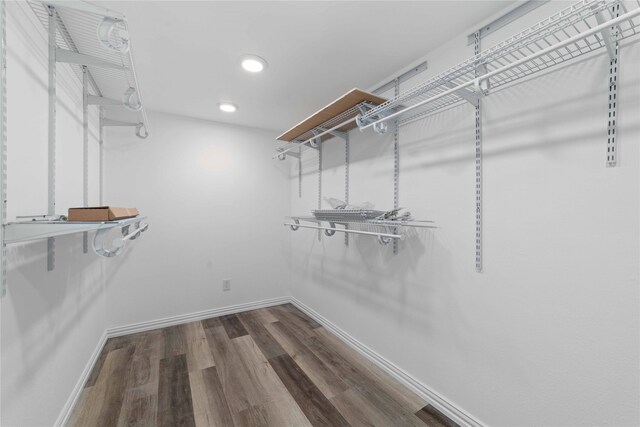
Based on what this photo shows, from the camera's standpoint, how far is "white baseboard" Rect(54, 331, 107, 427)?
4.41ft

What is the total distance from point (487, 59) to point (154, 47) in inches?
66.9

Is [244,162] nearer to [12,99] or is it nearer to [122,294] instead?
[122,294]

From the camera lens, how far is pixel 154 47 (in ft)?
4.89

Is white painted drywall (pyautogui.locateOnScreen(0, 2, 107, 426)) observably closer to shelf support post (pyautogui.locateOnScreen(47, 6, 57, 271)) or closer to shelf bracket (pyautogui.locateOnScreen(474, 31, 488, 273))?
shelf support post (pyautogui.locateOnScreen(47, 6, 57, 271))

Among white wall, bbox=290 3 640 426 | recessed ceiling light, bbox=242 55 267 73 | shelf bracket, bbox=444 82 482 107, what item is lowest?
white wall, bbox=290 3 640 426

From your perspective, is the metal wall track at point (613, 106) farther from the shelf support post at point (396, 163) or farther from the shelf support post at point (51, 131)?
the shelf support post at point (51, 131)

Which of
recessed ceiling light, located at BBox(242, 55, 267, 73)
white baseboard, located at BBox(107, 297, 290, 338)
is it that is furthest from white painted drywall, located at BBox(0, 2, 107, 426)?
recessed ceiling light, located at BBox(242, 55, 267, 73)

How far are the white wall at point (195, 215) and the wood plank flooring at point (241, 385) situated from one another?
0.41 m

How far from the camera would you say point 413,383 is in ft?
5.26

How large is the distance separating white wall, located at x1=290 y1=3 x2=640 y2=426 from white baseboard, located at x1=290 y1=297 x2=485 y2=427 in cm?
4

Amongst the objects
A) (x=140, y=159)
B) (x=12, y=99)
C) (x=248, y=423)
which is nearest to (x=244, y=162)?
(x=140, y=159)

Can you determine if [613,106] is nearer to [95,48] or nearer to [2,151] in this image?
[2,151]

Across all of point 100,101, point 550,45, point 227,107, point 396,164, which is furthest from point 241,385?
point 550,45

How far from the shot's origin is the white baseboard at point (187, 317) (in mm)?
2322
